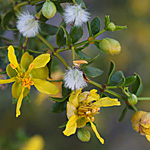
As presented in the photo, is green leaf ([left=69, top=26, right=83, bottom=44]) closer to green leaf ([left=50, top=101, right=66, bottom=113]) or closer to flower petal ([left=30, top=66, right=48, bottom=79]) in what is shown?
flower petal ([left=30, top=66, right=48, bottom=79])

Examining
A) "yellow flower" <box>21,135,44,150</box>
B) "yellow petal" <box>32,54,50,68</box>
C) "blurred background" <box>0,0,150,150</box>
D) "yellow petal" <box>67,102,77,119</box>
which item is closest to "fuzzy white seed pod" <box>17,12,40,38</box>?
"yellow petal" <box>32,54,50,68</box>

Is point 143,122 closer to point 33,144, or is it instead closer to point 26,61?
point 26,61

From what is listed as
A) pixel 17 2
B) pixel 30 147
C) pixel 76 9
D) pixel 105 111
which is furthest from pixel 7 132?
pixel 76 9

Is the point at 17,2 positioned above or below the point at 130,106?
above

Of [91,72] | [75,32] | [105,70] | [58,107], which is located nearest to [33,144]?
[105,70]

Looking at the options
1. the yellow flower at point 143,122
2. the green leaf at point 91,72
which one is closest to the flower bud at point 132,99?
the yellow flower at point 143,122

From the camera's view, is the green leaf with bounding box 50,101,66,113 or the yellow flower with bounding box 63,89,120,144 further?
the green leaf with bounding box 50,101,66,113

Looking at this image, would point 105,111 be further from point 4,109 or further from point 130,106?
point 130,106
